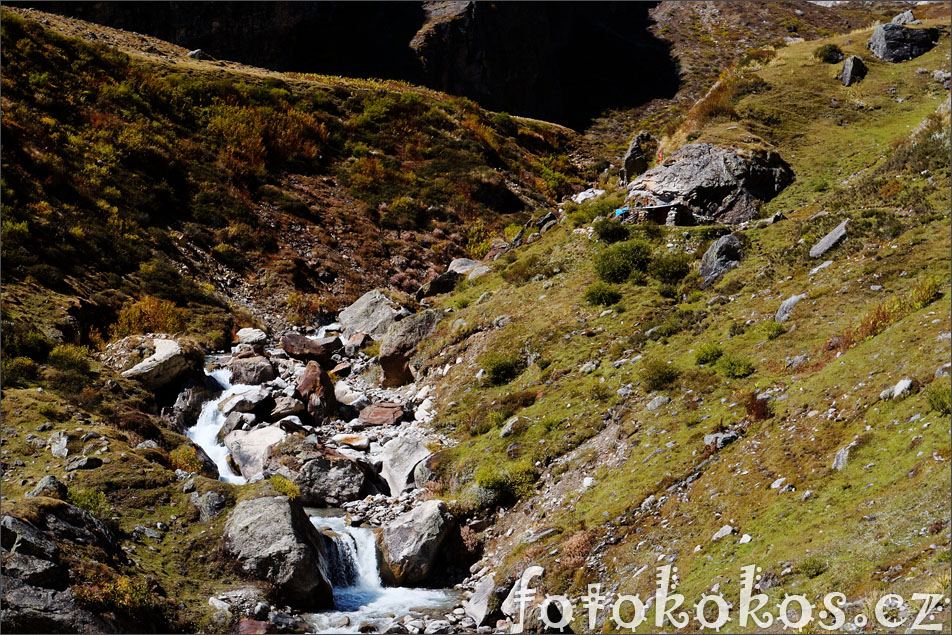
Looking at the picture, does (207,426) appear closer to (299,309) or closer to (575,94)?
(299,309)

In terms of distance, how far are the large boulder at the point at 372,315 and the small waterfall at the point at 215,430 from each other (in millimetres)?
7406

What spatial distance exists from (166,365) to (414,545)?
14.0 meters

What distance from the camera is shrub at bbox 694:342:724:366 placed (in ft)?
64.4

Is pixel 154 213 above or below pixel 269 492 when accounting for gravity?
above

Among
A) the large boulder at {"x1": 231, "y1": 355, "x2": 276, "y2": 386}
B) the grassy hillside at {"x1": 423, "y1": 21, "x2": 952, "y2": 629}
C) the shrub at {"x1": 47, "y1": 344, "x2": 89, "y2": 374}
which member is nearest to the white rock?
the grassy hillside at {"x1": 423, "y1": 21, "x2": 952, "y2": 629}

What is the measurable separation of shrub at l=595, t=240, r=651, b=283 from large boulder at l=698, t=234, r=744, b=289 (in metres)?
2.71

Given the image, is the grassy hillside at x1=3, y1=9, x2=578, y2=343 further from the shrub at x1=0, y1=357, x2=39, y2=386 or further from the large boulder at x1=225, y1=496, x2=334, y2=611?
the large boulder at x1=225, y1=496, x2=334, y2=611

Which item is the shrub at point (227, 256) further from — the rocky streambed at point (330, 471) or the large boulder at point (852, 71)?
the large boulder at point (852, 71)

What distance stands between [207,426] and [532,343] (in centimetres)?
1256

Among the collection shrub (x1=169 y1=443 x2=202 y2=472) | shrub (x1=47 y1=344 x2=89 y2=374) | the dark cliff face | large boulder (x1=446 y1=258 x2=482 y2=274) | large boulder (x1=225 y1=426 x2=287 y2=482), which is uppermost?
the dark cliff face

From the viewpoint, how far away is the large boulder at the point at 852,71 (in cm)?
3469

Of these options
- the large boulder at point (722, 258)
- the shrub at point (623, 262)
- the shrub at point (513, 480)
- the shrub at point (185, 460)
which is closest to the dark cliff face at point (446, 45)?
the shrub at point (185, 460)

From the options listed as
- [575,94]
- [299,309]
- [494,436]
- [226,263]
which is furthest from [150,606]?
[575,94]

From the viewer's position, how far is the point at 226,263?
3894 centimetres
